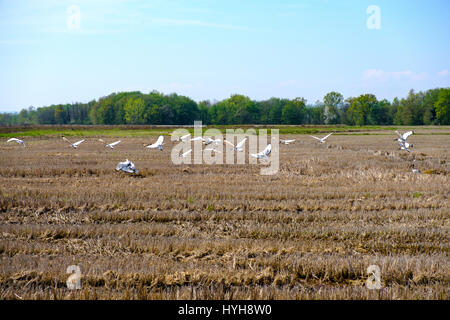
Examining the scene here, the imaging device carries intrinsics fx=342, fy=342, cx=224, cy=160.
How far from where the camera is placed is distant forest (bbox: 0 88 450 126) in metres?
95.9

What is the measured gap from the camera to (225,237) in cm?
719

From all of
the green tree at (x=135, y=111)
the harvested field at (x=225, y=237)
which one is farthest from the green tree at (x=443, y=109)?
the harvested field at (x=225, y=237)

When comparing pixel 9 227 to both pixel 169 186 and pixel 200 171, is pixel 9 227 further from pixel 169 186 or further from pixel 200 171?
pixel 200 171

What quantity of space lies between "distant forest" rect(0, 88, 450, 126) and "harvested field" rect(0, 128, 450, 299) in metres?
94.0

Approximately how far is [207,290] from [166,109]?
10410 centimetres

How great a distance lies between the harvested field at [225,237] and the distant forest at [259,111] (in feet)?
308

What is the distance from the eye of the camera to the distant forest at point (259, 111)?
95.9 meters

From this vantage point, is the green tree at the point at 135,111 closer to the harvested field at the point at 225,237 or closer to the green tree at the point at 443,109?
the green tree at the point at 443,109

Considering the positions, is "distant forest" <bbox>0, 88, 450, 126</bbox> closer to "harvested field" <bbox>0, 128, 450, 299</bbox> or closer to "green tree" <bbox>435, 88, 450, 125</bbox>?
"green tree" <bbox>435, 88, 450, 125</bbox>


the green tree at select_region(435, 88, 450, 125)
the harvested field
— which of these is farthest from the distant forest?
the harvested field

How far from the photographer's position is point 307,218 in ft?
27.8

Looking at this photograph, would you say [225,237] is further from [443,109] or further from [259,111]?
[259,111]

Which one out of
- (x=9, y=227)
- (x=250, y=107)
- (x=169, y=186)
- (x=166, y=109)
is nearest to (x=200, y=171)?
(x=169, y=186)

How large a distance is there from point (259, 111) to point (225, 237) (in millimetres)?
113640
